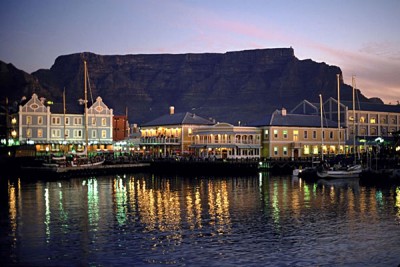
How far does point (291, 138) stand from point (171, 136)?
92.3 feet

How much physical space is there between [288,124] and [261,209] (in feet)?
221

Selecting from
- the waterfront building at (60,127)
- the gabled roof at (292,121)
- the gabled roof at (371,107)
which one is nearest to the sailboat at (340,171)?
the gabled roof at (292,121)

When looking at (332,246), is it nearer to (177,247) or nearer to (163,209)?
(177,247)

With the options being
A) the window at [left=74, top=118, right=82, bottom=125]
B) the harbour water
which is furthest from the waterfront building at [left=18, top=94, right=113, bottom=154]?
the harbour water

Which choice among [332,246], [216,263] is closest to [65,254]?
[216,263]

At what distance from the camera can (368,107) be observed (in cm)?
13738

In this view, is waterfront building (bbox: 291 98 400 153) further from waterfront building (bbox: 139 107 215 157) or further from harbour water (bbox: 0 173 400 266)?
harbour water (bbox: 0 173 400 266)

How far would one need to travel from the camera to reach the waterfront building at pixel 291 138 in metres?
113

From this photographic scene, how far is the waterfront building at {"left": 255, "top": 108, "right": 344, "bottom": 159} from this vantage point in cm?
11281

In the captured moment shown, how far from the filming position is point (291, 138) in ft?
373

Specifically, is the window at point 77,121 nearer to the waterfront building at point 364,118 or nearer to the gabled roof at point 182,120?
the gabled roof at point 182,120

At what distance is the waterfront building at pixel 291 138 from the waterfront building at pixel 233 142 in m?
2.06

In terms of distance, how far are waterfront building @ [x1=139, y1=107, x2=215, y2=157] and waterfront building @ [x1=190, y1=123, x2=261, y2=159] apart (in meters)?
7.34

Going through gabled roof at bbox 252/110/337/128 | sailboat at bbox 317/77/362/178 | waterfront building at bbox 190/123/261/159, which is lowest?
sailboat at bbox 317/77/362/178
